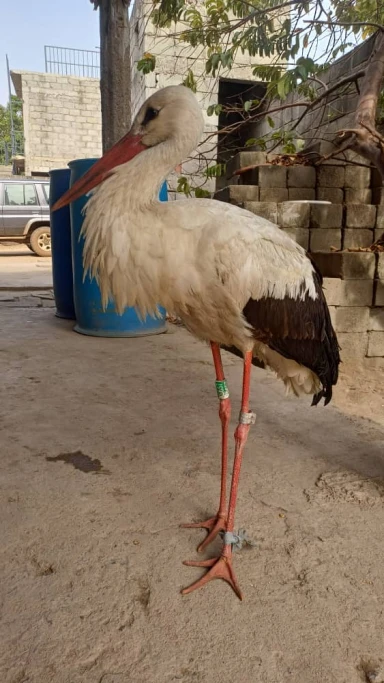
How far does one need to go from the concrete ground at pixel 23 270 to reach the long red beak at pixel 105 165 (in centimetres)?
658

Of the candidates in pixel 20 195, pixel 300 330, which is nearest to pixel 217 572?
pixel 300 330

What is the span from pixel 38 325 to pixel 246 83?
246 inches

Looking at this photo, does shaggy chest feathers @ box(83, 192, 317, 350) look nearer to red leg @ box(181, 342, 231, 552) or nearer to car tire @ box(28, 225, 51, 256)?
red leg @ box(181, 342, 231, 552)

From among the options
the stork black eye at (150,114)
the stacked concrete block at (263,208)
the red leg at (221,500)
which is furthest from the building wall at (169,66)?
the red leg at (221,500)

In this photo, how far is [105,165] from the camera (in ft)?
6.30

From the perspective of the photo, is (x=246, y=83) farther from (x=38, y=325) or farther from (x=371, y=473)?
(x=371, y=473)

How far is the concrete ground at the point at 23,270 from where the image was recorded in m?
8.63

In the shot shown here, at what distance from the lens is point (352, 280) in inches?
167

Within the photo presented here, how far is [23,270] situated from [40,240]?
2888mm

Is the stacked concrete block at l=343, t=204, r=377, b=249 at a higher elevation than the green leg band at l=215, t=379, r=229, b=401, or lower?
higher

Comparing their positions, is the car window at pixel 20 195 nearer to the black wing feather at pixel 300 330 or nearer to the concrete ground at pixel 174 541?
the concrete ground at pixel 174 541

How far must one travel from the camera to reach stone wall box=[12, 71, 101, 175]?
17.7m

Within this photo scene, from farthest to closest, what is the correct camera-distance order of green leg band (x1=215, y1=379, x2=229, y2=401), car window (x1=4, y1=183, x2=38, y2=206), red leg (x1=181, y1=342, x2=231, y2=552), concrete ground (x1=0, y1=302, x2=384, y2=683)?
car window (x1=4, y1=183, x2=38, y2=206) → green leg band (x1=215, y1=379, x2=229, y2=401) → red leg (x1=181, y1=342, x2=231, y2=552) → concrete ground (x1=0, y1=302, x2=384, y2=683)

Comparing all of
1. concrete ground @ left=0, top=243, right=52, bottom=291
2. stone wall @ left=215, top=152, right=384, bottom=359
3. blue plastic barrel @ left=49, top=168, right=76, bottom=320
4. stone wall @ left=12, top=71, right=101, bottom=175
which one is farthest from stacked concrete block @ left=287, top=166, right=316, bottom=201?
stone wall @ left=12, top=71, right=101, bottom=175
